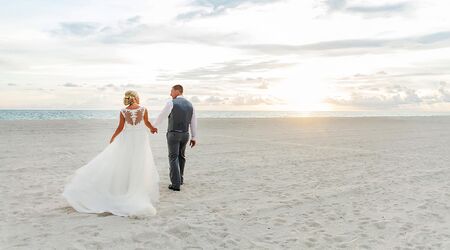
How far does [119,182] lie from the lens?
720 centimetres

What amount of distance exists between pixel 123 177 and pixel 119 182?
0.12 metres

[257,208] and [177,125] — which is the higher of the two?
[177,125]

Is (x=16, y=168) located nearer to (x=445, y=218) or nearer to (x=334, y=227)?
(x=334, y=227)

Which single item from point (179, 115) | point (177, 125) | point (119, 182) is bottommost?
point (119, 182)

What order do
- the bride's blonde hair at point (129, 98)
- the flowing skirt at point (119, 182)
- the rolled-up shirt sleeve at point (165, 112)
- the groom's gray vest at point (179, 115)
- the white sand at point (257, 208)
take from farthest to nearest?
1. the groom's gray vest at point (179, 115)
2. the rolled-up shirt sleeve at point (165, 112)
3. the bride's blonde hair at point (129, 98)
4. the flowing skirt at point (119, 182)
5. the white sand at point (257, 208)

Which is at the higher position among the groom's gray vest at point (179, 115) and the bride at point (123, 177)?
the groom's gray vest at point (179, 115)

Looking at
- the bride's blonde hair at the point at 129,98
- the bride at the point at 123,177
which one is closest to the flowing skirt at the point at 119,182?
the bride at the point at 123,177

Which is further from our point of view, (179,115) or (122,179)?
(179,115)

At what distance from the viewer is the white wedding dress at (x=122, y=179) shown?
22.7 ft

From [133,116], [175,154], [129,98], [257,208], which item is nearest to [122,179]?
[133,116]

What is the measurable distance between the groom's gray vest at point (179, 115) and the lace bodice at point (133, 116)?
1.20m

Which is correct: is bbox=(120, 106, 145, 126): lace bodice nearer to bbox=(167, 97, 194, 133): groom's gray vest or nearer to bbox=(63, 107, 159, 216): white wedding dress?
bbox=(63, 107, 159, 216): white wedding dress

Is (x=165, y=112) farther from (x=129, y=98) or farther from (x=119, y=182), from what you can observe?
(x=119, y=182)

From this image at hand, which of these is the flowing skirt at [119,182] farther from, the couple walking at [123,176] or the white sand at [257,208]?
the white sand at [257,208]
